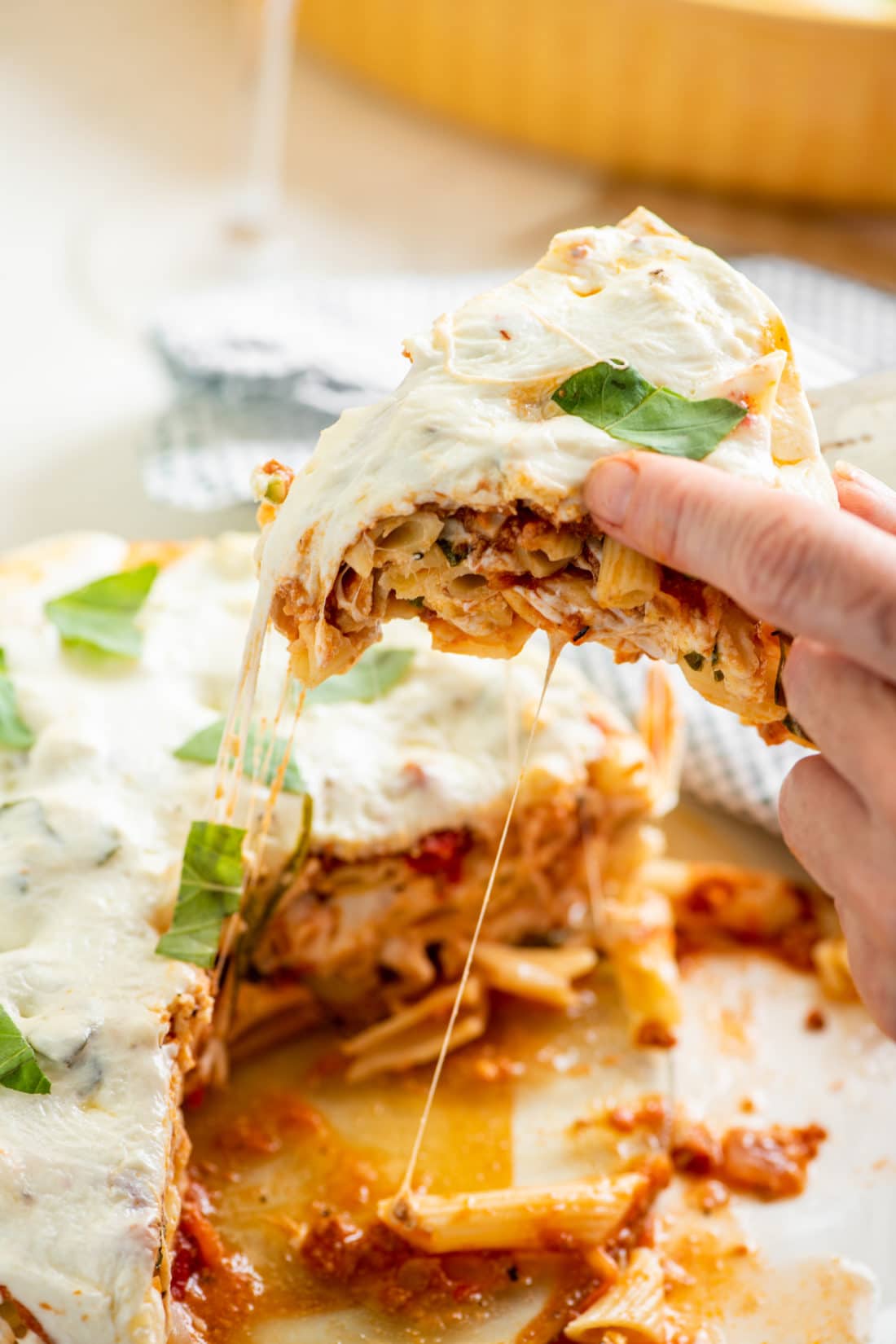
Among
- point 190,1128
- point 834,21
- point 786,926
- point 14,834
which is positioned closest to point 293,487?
point 14,834

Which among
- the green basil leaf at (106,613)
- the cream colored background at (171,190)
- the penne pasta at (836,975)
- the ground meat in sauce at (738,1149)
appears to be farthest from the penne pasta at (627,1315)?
the cream colored background at (171,190)

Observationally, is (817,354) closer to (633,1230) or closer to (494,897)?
(494,897)

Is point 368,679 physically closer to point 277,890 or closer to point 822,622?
point 277,890

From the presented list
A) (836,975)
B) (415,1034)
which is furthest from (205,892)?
(836,975)

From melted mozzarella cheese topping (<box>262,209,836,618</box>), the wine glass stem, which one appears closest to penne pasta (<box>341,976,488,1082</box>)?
melted mozzarella cheese topping (<box>262,209,836,618</box>)

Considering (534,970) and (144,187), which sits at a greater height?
(144,187)

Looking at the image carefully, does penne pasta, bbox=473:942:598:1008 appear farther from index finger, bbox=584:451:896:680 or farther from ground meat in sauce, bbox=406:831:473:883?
index finger, bbox=584:451:896:680
